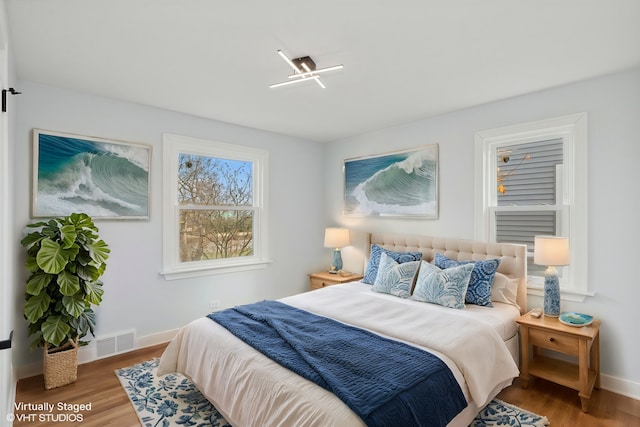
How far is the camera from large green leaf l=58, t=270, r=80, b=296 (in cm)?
254

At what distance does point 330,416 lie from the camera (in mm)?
1475

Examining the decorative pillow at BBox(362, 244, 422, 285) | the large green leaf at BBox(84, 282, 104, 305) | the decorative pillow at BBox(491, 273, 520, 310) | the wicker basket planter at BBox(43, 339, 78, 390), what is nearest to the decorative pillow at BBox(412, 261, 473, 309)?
the decorative pillow at BBox(491, 273, 520, 310)

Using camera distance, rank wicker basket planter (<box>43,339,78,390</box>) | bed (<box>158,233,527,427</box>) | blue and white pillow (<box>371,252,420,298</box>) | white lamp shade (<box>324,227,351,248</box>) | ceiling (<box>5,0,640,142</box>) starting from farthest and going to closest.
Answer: white lamp shade (<box>324,227,351,248</box>), blue and white pillow (<box>371,252,420,298</box>), wicker basket planter (<box>43,339,78,390</box>), ceiling (<box>5,0,640,142</box>), bed (<box>158,233,527,427</box>)

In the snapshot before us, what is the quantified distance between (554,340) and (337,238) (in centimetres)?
257

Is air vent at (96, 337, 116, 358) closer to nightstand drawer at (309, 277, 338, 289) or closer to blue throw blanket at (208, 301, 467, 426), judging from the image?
blue throw blanket at (208, 301, 467, 426)

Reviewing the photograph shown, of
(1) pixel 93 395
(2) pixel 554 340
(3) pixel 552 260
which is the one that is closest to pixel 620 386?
(2) pixel 554 340

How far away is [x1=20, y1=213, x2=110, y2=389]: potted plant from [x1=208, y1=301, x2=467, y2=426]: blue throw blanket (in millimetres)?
1183

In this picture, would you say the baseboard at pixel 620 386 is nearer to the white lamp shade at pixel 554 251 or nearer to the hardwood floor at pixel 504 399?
the hardwood floor at pixel 504 399

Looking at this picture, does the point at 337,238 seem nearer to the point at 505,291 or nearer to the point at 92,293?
the point at 505,291

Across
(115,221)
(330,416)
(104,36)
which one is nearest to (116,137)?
(115,221)

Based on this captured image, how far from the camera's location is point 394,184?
4.20 m

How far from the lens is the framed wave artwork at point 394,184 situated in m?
3.86

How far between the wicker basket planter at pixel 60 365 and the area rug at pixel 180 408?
365 mm

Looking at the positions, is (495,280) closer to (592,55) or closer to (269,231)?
(592,55)
